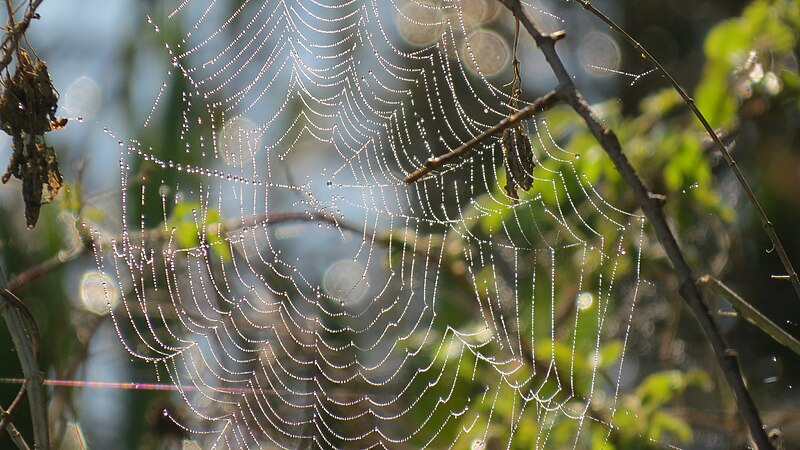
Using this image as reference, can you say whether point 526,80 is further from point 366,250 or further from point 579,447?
point 579,447

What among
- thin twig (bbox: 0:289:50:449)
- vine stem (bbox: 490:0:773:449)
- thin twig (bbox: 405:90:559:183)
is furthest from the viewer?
thin twig (bbox: 0:289:50:449)

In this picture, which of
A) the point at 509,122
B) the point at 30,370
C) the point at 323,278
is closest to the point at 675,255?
the point at 509,122

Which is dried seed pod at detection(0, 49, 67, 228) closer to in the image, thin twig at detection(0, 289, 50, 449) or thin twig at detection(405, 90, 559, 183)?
thin twig at detection(0, 289, 50, 449)

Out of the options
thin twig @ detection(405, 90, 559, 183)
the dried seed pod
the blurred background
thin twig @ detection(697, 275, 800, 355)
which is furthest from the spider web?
thin twig @ detection(405, 90, 559, 183)

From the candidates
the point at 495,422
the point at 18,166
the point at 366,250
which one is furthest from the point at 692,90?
the point at 18,166

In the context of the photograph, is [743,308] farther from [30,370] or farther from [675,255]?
[30,370]

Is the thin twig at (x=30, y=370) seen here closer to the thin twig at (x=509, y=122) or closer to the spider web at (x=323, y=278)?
the thin twig at (x=509, y=122)

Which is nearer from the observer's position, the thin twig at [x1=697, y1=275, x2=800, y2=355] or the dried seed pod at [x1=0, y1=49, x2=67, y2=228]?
the thin twig at [x1=697, y1=275, x2=800, y2=355]
